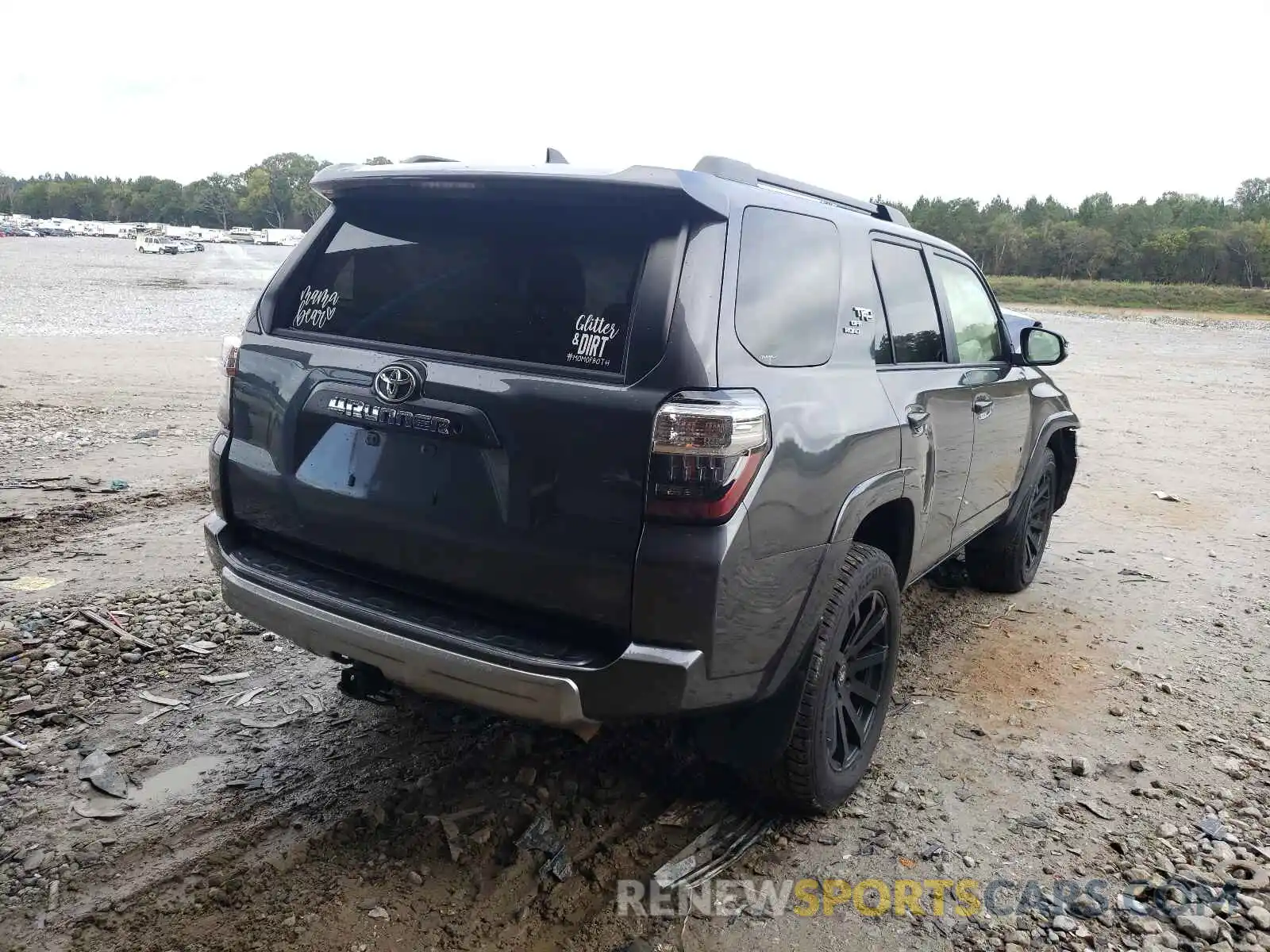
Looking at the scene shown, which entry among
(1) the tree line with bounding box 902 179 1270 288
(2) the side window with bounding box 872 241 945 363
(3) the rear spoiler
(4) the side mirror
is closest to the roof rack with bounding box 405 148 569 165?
(3) the rear spoiler

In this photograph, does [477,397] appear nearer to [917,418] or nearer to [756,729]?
[756,729]

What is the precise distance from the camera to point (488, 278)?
2.64m

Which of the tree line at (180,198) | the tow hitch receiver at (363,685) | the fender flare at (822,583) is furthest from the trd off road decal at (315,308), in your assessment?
the tree line at (180,198)

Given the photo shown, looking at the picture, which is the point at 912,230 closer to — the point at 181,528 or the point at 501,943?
the point at 501,943

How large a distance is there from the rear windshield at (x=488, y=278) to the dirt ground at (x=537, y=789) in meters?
1.48

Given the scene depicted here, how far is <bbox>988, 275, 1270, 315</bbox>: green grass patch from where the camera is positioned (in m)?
63.6

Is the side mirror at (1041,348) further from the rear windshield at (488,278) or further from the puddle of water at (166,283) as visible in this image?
the puddle of water at (166,283)

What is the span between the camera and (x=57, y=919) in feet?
7.89

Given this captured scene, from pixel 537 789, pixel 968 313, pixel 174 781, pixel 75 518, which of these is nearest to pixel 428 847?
pixel 537 789

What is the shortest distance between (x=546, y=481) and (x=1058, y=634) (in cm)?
362

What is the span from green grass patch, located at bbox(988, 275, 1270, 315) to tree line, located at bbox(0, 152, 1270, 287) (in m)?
7.91

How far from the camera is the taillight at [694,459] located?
90.4 inches

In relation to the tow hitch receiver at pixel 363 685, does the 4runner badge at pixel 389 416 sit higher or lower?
higher

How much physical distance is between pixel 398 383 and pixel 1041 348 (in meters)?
3.61
